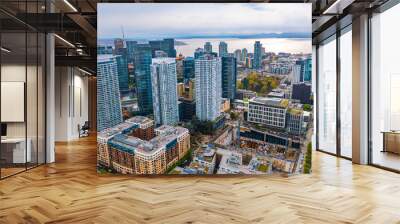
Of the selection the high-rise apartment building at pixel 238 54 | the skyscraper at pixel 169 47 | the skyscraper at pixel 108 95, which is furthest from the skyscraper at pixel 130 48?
the high-rise apartment building at pixel 238 54

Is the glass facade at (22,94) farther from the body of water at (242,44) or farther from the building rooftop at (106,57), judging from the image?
the body of water at (242,44)

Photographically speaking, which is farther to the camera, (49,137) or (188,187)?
(49,137)

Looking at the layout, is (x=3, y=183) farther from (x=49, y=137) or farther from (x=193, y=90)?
(x=193, y=90)

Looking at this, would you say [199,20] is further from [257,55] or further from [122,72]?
[122,72]

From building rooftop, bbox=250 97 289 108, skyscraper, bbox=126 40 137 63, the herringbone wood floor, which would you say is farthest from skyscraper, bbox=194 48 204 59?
the herringbone wood floor

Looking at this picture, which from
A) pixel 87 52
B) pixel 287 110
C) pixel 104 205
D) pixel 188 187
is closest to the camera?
pixel 104 205

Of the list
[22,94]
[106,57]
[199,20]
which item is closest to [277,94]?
[199,20]

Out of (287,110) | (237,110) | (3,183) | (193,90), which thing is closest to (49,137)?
(3,183)
